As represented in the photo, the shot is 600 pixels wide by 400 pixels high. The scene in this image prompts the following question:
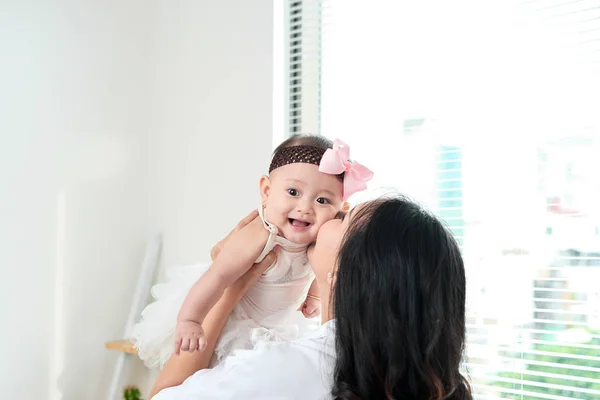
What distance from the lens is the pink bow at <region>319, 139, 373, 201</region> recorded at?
122 centimetres

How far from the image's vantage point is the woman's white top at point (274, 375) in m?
0.92

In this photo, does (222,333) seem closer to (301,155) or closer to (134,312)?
(301,155)

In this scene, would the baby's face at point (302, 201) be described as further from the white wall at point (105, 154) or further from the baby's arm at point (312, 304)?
the white wall at point (105, 154)

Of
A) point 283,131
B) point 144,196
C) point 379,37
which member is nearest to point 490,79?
point 379,37

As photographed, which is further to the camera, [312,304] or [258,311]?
[312,304]

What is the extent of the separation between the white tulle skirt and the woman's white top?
27 cm

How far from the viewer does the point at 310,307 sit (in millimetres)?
1538

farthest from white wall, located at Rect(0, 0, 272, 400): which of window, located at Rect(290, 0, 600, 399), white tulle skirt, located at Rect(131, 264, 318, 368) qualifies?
white tulle skirt, located at Rect(131, 264, 318, 368)

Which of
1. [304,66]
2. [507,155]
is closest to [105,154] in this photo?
[304,66]

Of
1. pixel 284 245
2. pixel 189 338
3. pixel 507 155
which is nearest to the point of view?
pixel 189 338

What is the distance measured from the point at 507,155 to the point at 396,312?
1072 mm

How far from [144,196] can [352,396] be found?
177cm

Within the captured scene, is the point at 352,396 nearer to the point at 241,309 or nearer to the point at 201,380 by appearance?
the point at 201,380

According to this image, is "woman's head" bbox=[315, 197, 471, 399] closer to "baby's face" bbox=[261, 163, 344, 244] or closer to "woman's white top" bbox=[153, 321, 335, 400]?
"woman's white top" bbox=[153, 321, 335, 400]
